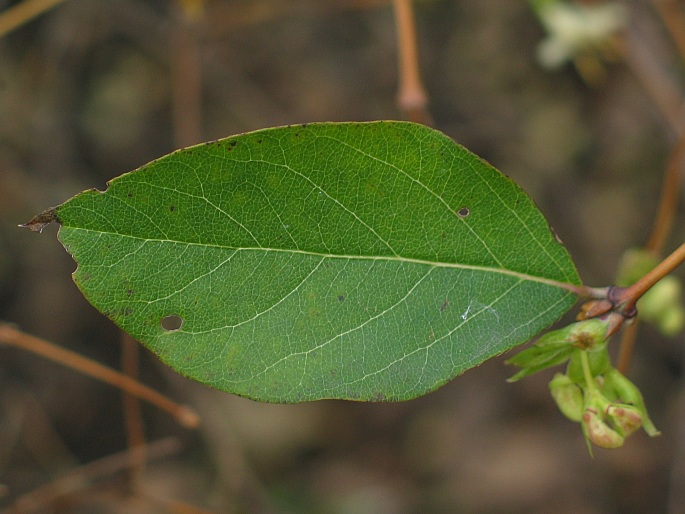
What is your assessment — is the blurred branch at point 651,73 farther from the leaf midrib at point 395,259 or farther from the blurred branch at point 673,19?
the leaf midrib at point 395,259

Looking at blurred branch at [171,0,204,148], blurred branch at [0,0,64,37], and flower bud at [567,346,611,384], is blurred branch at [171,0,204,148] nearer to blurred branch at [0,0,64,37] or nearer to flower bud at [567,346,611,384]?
blurred branch at [0,0,64,37]

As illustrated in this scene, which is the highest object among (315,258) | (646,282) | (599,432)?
(315,258)

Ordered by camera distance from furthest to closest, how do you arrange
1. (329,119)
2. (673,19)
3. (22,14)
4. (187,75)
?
(329,119) → (187,75) → (673,19) → (22,14)

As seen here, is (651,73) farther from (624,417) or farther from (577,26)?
(624,417)

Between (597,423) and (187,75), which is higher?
(187,75)

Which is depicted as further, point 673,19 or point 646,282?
point 673,19

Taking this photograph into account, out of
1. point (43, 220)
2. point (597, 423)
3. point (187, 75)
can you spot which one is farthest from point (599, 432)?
point (187, 75)
